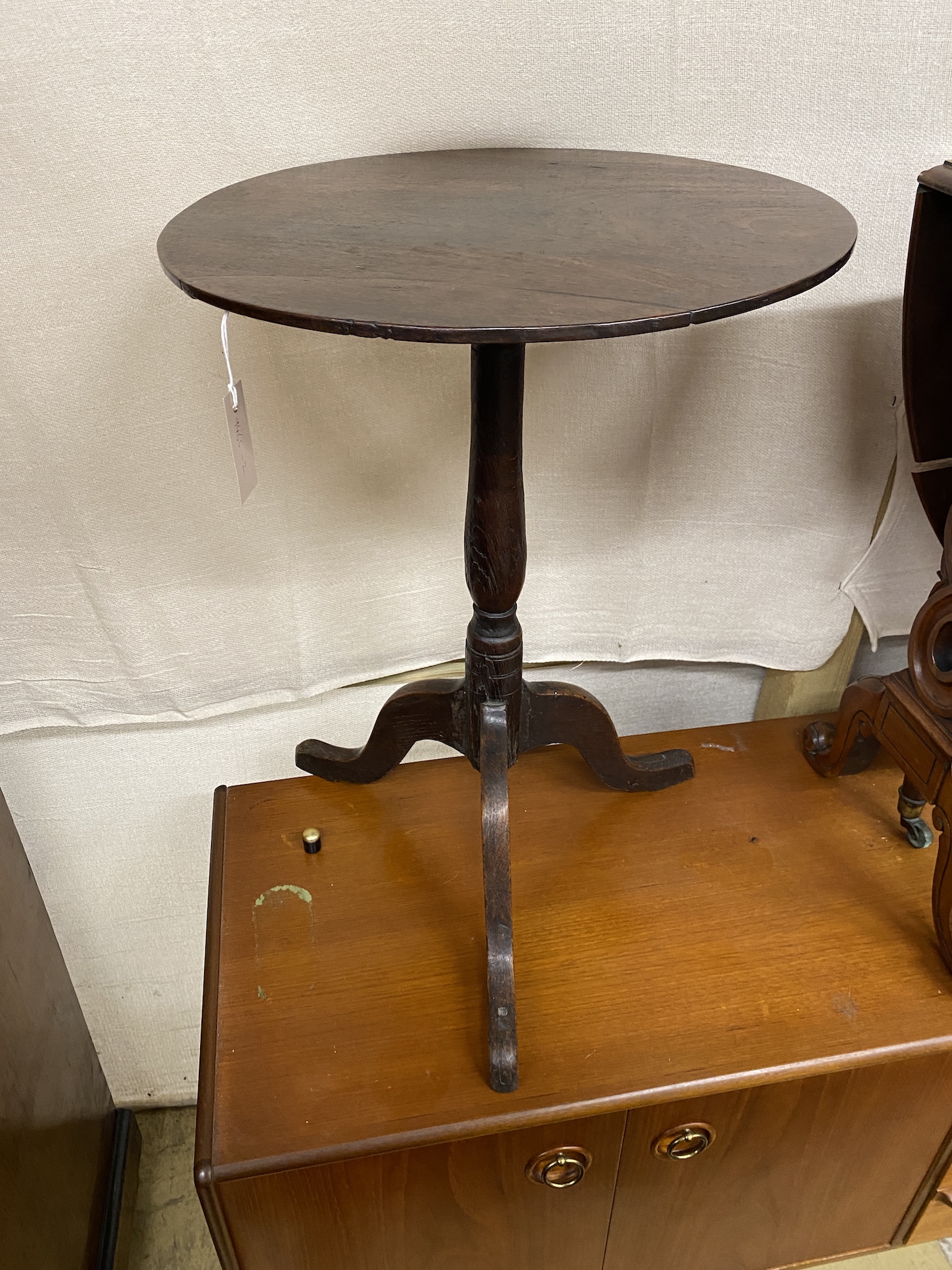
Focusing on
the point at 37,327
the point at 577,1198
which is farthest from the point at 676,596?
A: the point at 37,327

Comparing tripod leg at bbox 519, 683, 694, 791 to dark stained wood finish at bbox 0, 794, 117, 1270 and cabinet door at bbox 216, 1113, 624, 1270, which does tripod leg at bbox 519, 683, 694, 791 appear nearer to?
cabinet door at bbox 216, 1113, 624, 1270

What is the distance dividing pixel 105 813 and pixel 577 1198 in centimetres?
78

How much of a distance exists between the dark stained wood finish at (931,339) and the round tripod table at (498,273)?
0.17 metres

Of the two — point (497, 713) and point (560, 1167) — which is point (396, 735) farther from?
point (560, 1167)

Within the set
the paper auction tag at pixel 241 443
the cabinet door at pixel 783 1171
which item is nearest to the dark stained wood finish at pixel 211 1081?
the cabinet door at pixel 783 1171

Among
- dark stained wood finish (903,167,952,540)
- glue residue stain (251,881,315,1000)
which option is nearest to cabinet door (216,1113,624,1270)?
glue residue stain (251,881,315,1000)

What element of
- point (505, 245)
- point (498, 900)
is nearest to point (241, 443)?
point (505, 245)

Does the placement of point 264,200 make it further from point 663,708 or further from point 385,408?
point 663,708

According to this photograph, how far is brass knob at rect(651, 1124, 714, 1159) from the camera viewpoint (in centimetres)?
90

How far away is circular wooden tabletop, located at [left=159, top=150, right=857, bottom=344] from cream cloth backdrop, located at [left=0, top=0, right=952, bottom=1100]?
10 centimetres

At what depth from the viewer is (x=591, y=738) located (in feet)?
3.62

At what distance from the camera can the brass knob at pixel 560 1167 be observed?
0.89 meters

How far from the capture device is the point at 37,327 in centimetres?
94

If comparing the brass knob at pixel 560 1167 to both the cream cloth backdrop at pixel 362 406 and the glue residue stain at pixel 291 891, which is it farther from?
the cream cloth backdrop at pixel 362 406
